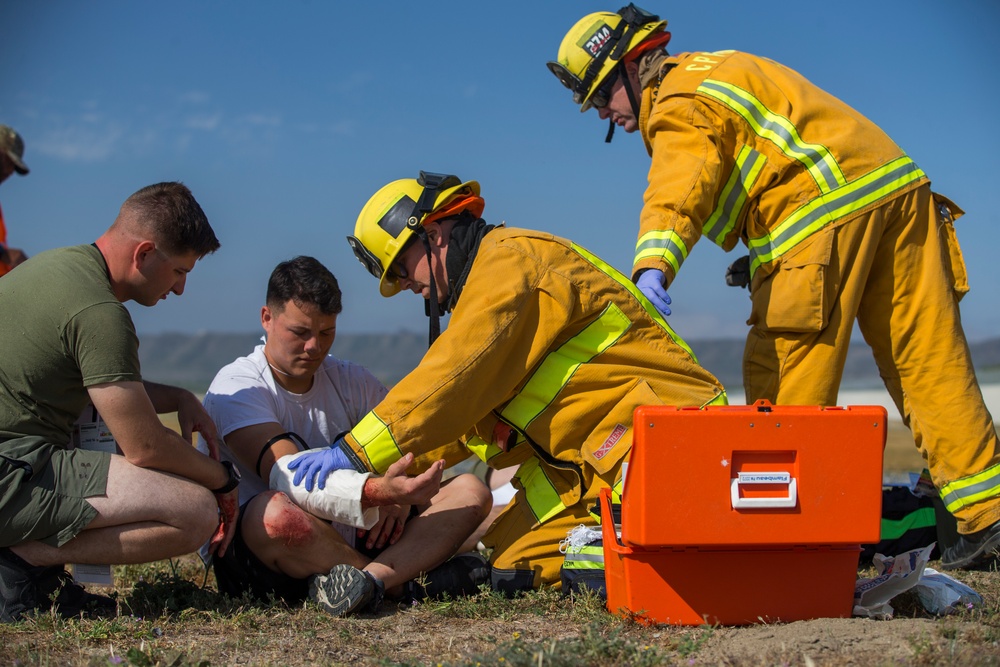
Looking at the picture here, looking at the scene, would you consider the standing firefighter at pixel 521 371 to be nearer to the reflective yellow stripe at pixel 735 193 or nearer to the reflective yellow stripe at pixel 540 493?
the reflective yellow stripe at pixel 540 493

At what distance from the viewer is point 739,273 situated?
5.02 meters

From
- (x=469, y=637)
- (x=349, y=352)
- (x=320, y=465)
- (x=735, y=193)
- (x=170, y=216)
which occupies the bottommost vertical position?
(x=469, y=637)

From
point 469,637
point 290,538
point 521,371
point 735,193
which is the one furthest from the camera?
point 735,193

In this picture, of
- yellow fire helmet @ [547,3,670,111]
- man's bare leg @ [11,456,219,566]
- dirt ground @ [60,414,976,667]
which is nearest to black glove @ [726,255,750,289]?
yellow fire helmet @ [547,3,670,111]

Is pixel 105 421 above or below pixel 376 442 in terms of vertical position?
above

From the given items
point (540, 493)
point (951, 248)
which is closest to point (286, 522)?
point (540, 493)

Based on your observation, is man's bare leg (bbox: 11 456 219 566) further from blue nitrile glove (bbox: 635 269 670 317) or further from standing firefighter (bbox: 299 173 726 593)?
blue nitrile glove (bbox: 635 269 670 317)

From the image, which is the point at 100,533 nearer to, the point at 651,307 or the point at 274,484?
the point at 274,484

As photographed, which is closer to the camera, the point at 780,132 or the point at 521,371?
the point at 521,371

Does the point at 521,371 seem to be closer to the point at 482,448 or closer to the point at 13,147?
the point at 482,448

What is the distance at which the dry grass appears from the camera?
287 cm

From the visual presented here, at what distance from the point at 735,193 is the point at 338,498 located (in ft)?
7.65

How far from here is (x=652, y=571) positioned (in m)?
3.35


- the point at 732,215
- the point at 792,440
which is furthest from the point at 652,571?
the point at 732,215
